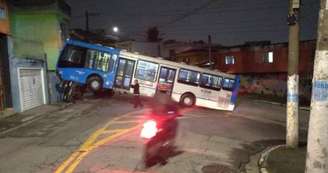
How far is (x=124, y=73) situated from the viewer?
2300cm

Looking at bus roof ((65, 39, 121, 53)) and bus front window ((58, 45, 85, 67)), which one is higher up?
bus roof ((65, 39, 121, 53))

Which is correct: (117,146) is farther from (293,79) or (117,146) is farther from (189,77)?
(189,77)

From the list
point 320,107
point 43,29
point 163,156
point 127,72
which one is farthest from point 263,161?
point 43,29

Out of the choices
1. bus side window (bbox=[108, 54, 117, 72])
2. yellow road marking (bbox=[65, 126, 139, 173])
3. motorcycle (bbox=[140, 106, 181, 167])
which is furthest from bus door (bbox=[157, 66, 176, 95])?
motorcycle (bbox=[140, 106, 181, 167])

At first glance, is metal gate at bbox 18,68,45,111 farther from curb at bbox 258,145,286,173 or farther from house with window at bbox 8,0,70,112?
curb at bbox 258,145,286,173

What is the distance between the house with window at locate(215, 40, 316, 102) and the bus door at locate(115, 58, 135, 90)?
21.5m

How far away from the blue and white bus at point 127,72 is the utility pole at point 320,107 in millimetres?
17127

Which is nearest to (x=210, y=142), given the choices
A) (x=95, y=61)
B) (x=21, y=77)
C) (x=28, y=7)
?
(x=95, y=61)

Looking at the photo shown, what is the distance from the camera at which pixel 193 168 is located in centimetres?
855

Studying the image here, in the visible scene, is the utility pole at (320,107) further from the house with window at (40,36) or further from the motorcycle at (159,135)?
the house with window at (40,36)

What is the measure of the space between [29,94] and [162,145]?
15691 millimetres

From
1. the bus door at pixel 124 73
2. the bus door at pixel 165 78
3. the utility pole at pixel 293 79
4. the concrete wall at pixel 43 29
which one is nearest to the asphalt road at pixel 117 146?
the utility pole at pixel 293 79

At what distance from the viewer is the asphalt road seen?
8609 mm

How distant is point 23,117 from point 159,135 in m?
11.8
